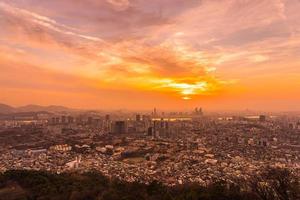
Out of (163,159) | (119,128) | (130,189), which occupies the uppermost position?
(119,128)

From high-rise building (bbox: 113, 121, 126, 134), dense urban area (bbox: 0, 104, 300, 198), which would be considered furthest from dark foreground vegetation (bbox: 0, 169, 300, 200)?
high-rise building (bbox: 113, 121, 126, 134)

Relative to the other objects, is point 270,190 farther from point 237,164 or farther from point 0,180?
point 237,164

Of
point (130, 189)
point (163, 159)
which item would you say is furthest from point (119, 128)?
point (130, 189)

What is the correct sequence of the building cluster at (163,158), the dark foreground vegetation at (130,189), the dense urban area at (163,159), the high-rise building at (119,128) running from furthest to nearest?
the high-rise building at (119,128), the building cluster at (163,158), the dense urban area at (163,159), the dark foreground vegetation at (130,189)

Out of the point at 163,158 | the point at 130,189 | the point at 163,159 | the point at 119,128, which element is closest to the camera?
the point at 130,189

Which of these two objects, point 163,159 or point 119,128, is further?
point 119,128

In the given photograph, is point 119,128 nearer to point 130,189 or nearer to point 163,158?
point 163,158

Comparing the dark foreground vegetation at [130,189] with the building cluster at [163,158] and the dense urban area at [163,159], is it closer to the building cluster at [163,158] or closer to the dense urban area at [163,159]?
the dense urban area at [163,159]

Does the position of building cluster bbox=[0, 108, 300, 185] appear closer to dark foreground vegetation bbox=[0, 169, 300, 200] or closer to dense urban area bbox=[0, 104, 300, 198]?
dense urban area bbox=[0, 104, 300, 198]

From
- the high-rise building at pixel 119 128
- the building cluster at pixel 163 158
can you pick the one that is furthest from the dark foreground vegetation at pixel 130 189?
the high-rise building at pixel 119 128
